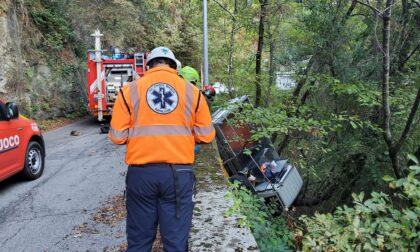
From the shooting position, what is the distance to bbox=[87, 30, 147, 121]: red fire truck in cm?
1356

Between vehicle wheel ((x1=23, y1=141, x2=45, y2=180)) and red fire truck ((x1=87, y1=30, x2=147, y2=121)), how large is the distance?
585 centimetres

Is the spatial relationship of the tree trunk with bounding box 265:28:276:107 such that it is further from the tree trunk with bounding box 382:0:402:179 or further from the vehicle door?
the vehicle door

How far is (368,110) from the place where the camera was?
7.77 metres

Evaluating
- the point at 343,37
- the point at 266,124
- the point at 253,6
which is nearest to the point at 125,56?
the point at 253,6

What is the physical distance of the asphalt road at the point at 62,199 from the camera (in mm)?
4586

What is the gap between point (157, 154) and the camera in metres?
2.90

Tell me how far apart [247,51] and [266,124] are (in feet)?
26.7

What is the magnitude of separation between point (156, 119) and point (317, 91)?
6979 millimetres

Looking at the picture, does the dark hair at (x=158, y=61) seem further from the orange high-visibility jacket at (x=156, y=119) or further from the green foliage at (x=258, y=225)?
the green foliage at (x=258, y=225)

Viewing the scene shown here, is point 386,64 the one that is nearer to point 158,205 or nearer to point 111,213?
point 158,205

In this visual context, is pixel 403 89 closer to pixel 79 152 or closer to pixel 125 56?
pixel 79 152

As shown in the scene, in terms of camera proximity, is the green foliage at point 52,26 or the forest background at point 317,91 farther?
the green foliage at point 52,26

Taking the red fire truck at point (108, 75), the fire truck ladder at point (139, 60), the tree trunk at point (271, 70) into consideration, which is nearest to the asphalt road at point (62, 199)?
the red fire truck at point (108, 75)

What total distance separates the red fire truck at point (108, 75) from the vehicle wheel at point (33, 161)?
5.85 metres
